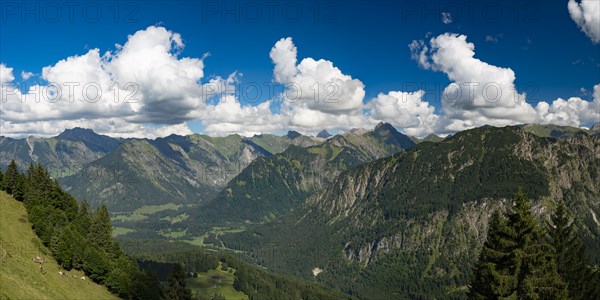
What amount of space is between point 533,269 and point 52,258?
83595mm

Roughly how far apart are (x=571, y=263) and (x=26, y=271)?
77.6 metres

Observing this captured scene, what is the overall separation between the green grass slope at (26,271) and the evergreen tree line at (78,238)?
1952 millimetres

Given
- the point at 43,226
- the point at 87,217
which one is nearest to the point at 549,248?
the point at 43,226

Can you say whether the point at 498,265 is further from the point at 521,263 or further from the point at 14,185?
the point at 14,185

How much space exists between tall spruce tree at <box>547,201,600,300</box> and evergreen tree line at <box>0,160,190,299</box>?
64107mm

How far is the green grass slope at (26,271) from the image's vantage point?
55750 millimetres

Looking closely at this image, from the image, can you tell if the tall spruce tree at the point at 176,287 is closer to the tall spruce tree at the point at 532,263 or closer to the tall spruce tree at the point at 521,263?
the tall spruce tree at the point at 521,263

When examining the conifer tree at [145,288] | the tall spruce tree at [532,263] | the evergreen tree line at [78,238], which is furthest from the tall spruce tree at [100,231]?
the tall spruce tree at [532,263]

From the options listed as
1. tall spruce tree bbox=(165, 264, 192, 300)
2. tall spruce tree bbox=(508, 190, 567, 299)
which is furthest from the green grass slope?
tall spruce tree bbox=(508, 190, 567, 299)

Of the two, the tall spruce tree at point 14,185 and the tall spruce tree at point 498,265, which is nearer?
the tall spruce tree at point 498,265

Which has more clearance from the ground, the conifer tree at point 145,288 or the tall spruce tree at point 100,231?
the tall spruce tree at point 100,231

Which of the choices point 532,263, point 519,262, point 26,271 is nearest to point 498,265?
point 519,262

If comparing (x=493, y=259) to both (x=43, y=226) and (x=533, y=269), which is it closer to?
(x=533, y=269)

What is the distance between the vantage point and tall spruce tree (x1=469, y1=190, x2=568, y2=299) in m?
38.0
